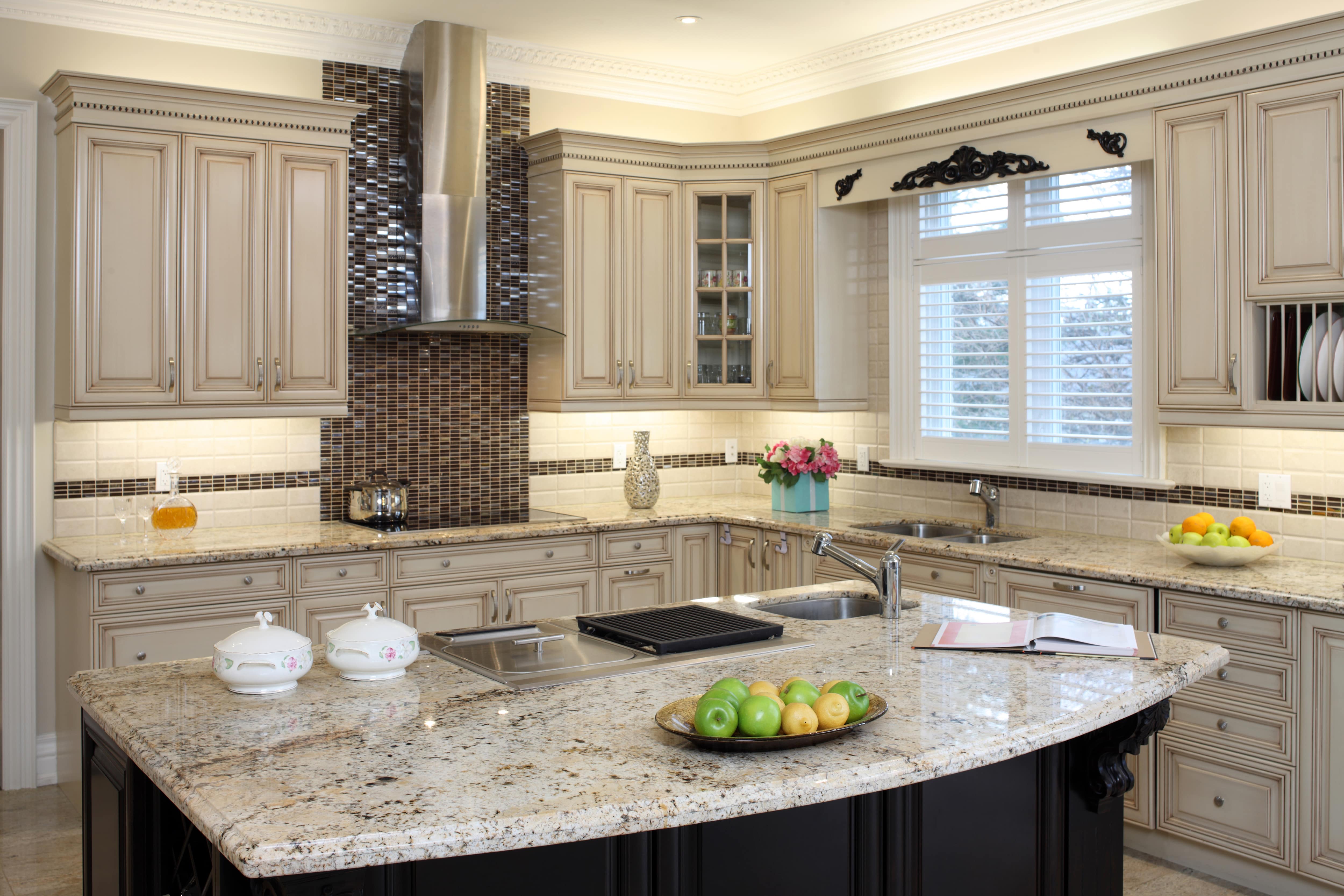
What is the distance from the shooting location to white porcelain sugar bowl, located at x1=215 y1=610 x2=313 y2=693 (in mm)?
2154

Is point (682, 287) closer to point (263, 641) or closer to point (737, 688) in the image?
point (263, 641)

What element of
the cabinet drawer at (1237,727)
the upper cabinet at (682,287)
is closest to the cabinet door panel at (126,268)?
the upper cabinet at (682,287)

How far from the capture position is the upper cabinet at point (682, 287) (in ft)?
16.9

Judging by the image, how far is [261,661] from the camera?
2154 millimetres

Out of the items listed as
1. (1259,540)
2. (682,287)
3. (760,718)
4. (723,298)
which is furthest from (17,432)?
(1259,540)

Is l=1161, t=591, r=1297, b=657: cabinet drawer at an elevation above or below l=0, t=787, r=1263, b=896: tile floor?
above

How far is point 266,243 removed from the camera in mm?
4332

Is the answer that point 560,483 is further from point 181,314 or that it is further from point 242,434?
point 181,314

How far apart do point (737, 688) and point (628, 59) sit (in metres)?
4.32

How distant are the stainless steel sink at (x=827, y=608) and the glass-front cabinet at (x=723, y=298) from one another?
7.54 feet

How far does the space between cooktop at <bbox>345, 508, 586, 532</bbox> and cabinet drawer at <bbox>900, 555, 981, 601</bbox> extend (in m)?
1.43

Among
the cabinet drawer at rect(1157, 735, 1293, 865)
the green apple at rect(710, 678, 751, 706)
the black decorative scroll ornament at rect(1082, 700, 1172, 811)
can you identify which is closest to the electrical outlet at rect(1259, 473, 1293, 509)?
the cabinet drawer at rect(1157, 735, 1293, 865)

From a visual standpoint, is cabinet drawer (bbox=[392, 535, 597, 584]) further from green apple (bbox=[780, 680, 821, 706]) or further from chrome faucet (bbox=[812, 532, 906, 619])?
green apple (bbox=[780, 680, 821, 706])

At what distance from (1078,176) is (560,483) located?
9.01ft
